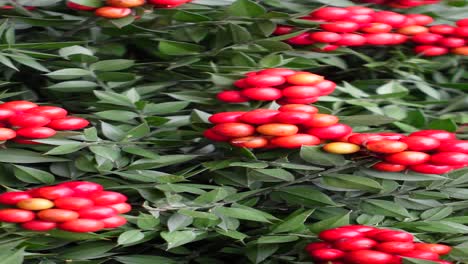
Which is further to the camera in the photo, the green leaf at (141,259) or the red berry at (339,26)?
the red berry at (339,26)

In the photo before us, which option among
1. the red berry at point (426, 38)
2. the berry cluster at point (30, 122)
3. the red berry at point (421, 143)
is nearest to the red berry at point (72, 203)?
the berry cluster at point (30, 122)

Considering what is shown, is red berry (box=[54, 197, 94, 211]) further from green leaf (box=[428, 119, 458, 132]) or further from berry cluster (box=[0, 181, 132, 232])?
green leaf (box=[428, 119, 458, 132])

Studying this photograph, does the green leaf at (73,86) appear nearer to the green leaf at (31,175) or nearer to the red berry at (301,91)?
the green leaf at (31,175)

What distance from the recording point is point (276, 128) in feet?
3.20

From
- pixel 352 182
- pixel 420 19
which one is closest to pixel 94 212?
pixel 352 182

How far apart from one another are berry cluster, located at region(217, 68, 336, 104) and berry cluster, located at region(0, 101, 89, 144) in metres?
0.23

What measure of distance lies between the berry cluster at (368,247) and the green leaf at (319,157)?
9cm

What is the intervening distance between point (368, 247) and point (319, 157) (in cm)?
13

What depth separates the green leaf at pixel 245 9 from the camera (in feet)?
3.70

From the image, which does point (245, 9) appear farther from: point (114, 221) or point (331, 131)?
point (114, 221)

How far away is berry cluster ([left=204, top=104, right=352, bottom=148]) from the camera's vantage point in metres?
0.98

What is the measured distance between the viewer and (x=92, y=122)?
1067 mm

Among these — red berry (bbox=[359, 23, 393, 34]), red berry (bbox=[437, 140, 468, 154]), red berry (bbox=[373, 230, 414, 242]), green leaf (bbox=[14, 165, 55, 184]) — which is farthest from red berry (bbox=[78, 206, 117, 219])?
red berry (bbox=[359, 23, 393, 34])

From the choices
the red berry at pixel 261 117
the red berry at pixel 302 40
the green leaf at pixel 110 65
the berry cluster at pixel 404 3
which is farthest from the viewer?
the berry cluster at pixel 404 3
